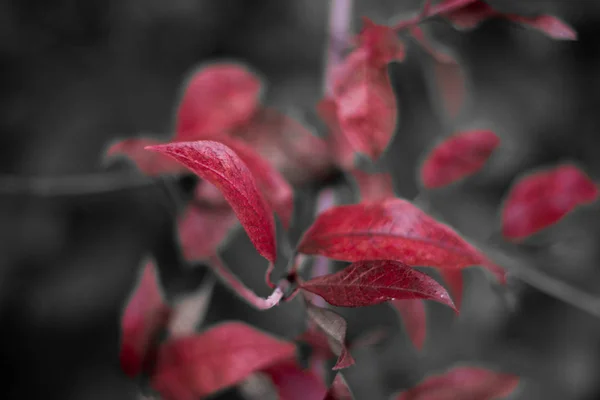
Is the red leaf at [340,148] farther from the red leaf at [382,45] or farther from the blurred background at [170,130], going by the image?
the blurred background at [170,130]

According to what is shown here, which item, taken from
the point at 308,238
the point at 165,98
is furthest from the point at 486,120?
the point at 308,238

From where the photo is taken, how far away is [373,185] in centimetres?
56

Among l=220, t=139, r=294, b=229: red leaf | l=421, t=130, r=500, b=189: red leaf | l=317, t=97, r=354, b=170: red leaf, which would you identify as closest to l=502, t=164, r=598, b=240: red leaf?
l=421, t=130, r=500, b=189: red leaf

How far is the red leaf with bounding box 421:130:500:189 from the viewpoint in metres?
0.54

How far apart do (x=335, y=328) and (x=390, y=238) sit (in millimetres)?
66

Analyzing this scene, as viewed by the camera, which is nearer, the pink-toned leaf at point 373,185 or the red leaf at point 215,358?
the red leaf at point 215,358

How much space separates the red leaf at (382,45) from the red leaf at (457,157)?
0.17 meters

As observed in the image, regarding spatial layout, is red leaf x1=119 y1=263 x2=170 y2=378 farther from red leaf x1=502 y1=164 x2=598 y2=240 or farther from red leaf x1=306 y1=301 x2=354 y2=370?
red leaf x1=502 y1=164 x2=598 y2=240

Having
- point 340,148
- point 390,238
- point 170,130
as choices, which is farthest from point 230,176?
point 170,130

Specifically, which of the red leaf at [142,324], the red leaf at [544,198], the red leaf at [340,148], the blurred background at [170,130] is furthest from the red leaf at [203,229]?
the blurred background at [170,130]

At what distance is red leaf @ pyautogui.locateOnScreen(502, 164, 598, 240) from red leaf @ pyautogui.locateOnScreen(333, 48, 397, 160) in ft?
0.87

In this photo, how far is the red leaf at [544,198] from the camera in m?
0.56

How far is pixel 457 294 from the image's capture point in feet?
1.45

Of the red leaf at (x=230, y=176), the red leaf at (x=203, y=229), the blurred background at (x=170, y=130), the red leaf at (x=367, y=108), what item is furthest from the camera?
the blurred background at (x=170, y=130)
